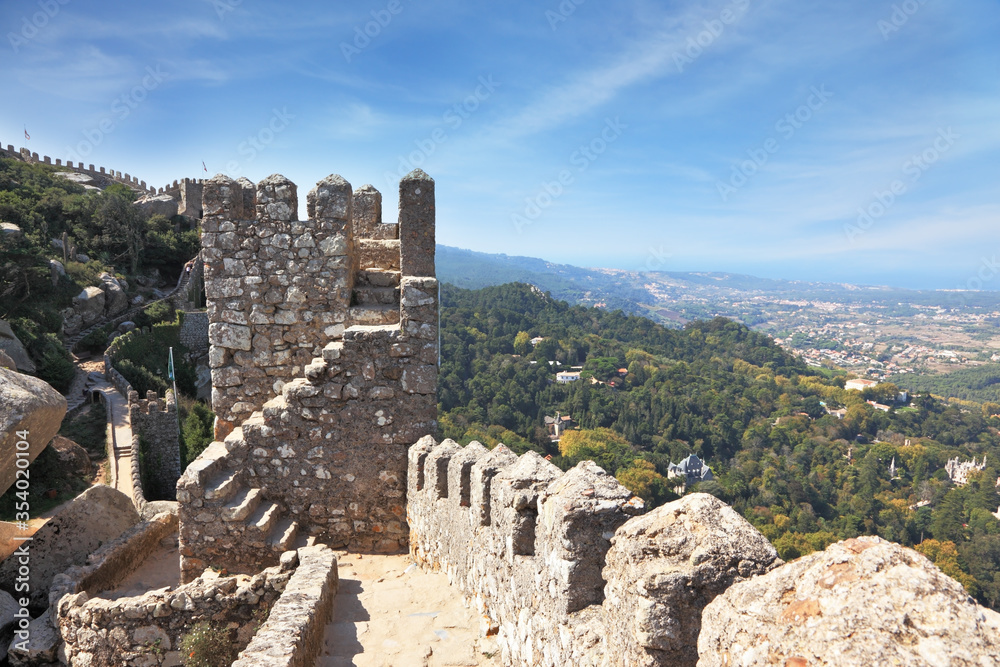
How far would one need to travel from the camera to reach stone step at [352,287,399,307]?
6258mm

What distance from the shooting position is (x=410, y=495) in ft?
18.5

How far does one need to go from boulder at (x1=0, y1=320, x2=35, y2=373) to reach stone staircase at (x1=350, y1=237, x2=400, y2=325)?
19782 mm

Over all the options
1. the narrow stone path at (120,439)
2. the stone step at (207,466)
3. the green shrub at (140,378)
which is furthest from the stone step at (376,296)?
the green shrub at (140,378)

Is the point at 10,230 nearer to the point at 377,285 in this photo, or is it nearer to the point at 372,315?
the point at 377,285

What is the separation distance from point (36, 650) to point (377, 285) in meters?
4.62

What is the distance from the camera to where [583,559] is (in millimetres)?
2785

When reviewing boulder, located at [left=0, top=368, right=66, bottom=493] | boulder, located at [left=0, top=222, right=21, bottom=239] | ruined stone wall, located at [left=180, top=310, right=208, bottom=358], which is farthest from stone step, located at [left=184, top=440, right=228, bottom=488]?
boulder, located at [left=0, top=222, right=21, bottom=239]

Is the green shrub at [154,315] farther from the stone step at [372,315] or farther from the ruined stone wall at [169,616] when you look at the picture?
the ruined stone wall at [169,616]

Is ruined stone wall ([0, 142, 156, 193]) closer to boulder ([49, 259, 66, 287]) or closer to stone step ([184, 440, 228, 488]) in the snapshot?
boulder ([49, 259, 66, 287])

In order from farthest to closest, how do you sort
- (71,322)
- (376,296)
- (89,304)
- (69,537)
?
(89,304) < (71,322) < (69,537) < (376,296)

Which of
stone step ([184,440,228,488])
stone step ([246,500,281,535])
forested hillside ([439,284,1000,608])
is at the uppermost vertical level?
stone step ([184,440,228,488])

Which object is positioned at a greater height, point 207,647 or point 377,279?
point 377,279

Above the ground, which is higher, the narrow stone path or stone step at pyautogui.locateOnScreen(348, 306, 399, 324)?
stone step at pyautogui.locateOnScreen(348, 306, 399, 324)

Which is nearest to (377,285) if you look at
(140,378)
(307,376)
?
(307,376)
